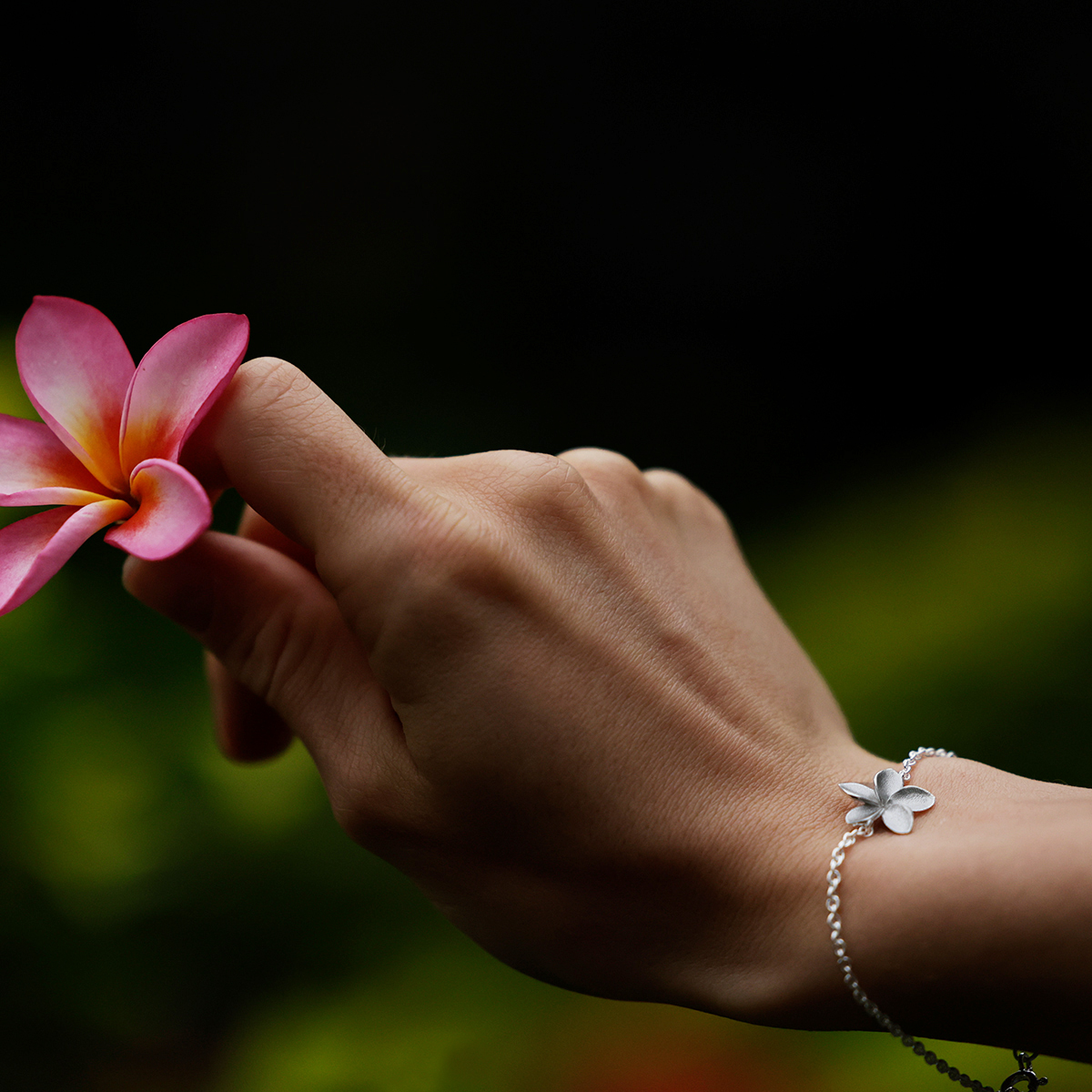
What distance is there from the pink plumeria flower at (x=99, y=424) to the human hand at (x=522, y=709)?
0.04 m

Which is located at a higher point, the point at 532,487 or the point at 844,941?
the point at 532,487

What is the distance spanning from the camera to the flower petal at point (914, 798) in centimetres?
81

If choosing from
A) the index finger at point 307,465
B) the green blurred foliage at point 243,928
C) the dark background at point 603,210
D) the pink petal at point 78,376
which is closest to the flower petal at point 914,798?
the index finger at point 307,465

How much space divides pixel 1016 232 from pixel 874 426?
0.78m

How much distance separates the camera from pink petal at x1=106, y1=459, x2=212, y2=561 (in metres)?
0.63

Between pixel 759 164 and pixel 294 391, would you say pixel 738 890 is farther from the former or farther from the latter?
pixel 759 164

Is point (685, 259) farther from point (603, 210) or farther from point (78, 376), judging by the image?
point (78, 376)

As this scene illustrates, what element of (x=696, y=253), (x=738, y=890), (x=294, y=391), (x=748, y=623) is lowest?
(x=738, y=890)

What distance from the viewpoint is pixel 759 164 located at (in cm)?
311

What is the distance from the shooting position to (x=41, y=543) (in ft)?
2.35

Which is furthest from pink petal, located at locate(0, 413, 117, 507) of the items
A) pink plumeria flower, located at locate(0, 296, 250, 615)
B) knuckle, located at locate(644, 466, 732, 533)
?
knuckle, located at locate(644, 466, 732, 533)

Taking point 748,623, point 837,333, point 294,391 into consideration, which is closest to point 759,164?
point 837,333

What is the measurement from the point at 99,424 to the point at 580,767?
1.60 ft

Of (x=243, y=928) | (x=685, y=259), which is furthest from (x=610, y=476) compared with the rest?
(x=685, y=259)
